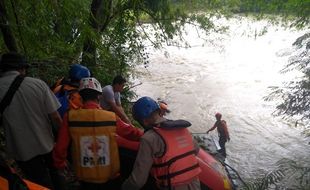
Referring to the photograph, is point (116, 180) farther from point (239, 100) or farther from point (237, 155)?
point (239, 100)

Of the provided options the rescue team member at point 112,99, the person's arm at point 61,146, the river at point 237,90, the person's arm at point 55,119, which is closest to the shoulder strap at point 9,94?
the person's arm at point 55,119

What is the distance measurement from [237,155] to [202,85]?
8.68 meters

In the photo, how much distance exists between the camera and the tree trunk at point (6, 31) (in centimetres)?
436

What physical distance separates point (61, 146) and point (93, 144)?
0.30 meters

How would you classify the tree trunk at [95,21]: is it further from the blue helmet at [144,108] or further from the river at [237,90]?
the blue helmet at [144,108]

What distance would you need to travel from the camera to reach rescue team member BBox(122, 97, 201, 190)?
9.15ft

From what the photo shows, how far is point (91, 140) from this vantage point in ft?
9.67

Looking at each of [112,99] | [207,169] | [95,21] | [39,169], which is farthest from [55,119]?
[95,21]

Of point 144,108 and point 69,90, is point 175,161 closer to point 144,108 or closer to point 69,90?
point 144,108

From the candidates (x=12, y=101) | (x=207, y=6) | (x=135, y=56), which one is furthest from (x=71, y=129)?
(x=207, y=6)

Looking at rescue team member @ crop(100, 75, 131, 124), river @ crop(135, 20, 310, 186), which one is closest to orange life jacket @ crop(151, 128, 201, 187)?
rescue team member @ crop(100, 75, 131, 124)

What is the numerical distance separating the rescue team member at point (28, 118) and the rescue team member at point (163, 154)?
88 centimetres

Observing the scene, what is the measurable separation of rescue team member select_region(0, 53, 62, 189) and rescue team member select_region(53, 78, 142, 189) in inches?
11.4

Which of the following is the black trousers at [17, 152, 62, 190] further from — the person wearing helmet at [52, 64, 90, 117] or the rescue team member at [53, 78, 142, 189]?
the person wearing helmet at [52, 64, 90, 117]
